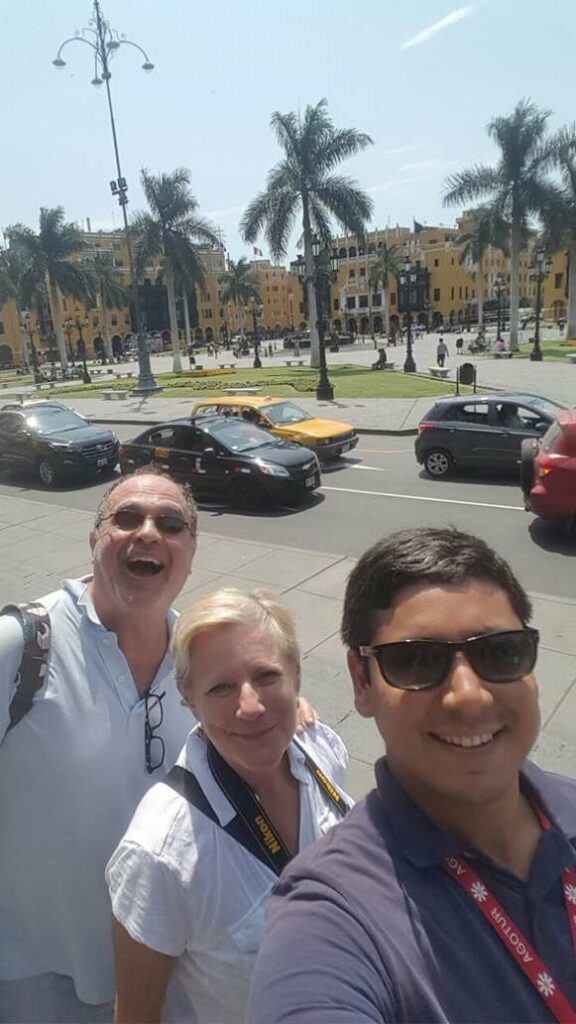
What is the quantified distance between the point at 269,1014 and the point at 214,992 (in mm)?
434

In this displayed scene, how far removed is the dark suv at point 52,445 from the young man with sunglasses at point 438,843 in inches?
505

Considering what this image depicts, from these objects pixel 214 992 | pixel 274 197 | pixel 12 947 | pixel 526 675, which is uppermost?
pixel 274 197

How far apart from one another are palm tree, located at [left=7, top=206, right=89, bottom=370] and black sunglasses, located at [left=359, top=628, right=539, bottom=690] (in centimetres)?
5472

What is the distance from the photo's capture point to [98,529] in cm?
238

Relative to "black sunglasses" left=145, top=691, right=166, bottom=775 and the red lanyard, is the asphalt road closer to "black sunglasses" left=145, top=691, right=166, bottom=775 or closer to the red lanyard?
"black sunglasses" left=145, top=691, right=166, bottom=775

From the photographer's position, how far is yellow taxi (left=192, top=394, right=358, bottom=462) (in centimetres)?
1322

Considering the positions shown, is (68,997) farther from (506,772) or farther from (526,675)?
(526,675)

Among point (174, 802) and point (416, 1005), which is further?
point (174, 802)

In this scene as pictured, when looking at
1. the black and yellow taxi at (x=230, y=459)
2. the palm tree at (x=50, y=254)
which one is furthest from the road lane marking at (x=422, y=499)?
the palm tree at (x=50, y=254)

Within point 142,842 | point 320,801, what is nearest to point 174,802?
point 142,842

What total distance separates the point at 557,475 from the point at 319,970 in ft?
25.5

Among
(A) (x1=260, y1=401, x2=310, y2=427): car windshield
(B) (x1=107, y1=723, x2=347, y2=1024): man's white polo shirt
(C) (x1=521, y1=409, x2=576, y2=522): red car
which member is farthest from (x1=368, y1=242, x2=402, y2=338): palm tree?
(B) (x1=107, y1=723, x2=347, y2=1024): man's white polo shirt

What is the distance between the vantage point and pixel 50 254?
162 feet

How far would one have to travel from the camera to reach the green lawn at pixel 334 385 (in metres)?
25.7
